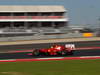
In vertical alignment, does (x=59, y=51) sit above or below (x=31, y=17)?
below

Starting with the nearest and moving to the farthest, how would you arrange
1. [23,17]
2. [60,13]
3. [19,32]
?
[19,32]
[23,17]
[60,13]

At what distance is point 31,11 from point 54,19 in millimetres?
4312

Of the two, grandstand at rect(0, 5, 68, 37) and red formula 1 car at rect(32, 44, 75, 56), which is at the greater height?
grandstand at rect(0, 5, 68, 37)

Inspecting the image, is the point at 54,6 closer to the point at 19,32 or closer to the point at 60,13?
the point at 60,13

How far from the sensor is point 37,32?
3584 cm

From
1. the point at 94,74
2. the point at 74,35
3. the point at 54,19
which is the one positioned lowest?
the point at 94,74

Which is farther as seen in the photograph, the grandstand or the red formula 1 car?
the grandstand

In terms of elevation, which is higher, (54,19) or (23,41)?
(54,19)

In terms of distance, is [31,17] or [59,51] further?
[31,17]

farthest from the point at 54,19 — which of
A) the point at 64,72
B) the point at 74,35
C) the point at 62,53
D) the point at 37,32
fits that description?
the point at 64,72

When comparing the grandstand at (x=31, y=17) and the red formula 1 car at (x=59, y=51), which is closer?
the red formula 1 car at (x=59, y=51)

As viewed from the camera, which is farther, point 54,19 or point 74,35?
point 54,19

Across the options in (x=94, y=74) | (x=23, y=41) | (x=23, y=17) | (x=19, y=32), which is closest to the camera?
(x=94, y=74)

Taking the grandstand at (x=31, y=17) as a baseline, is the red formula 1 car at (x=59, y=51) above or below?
below
